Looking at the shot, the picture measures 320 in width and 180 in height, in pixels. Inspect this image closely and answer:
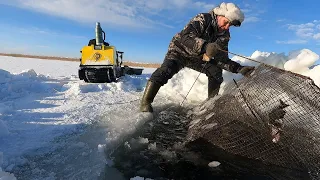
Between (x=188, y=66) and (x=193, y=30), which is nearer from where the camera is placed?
(x=193, y=30)

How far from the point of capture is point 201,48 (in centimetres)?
397

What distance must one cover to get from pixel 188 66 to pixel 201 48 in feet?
3.43

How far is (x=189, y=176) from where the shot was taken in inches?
97.0

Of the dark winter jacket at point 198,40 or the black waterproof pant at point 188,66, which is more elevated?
the dark winter jacket at point 198,40

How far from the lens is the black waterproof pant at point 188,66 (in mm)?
4418

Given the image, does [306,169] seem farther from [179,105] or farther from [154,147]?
[179,105]

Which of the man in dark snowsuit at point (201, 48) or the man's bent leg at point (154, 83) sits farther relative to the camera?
the man's bent leg at point (154, 83)

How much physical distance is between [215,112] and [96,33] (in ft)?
19.1

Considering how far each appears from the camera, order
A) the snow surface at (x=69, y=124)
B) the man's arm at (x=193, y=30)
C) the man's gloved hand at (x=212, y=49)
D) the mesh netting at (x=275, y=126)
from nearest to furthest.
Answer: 1. the snow surface at (x=69, y=124)
2. the mesh netting at (x=275, y=126)
3. the man's gloved hand at (x=212, y=49)
4. the man's arm at (x=193, y=30)

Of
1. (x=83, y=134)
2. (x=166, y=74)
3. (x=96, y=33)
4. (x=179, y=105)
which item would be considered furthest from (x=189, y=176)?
(x=96, y=33)

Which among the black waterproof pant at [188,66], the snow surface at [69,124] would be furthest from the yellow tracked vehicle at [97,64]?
the black waterproof pant at [188,66]

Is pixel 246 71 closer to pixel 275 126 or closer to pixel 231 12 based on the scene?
pixel 231 12

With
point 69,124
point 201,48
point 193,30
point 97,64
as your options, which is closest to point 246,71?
point 201,48

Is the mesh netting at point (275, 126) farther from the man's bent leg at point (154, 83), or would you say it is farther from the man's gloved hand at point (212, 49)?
the man's bent leg at point (154, 83)
